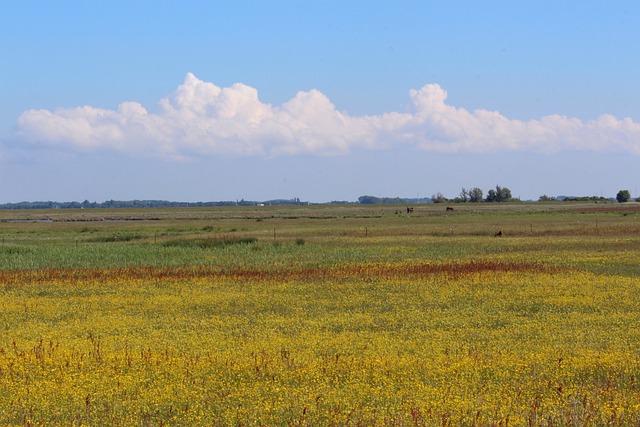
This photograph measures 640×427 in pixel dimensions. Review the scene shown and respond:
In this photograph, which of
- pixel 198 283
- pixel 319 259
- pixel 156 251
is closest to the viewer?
pixel 198 283

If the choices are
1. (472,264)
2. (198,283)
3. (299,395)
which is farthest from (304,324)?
(472,264)

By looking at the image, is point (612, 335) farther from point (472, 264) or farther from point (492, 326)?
point (472, 264)

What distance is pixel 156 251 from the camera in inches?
1908

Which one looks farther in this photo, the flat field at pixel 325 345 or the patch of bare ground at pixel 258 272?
the patch of bare ground at pixel 258 272

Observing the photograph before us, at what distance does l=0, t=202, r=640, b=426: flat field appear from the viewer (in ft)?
38.7

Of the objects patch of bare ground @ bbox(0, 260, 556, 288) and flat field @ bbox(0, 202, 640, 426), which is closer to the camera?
flat field @ bbox(0, 202, 640, 426)

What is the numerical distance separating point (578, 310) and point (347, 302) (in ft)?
24.0

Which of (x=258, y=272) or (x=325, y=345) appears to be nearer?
(x=325, y=345)

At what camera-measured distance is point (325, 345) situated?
17000mm

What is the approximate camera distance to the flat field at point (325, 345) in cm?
1180

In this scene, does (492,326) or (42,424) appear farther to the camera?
(492,326)

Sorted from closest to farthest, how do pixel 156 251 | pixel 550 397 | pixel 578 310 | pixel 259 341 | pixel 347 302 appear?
pixel 550 397
pixel 259 341
pixel 578 310
pixel 347 302
pixel 156 251

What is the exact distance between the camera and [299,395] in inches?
496

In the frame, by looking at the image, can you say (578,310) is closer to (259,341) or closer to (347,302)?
(347,302)
